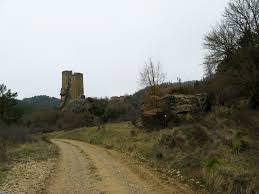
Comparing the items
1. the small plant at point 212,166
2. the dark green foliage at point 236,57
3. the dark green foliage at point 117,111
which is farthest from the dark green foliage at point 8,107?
the small plant at point 212,166

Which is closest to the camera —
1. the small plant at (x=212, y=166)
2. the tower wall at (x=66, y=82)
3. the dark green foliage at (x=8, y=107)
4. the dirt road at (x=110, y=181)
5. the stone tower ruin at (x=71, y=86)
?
the dirt road at (x=110, y=181)

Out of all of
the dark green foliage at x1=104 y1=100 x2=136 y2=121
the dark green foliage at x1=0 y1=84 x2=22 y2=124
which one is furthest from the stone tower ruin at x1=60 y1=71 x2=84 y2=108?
the dark green foliage at x1=0 y1=84 x2=22 y2=124

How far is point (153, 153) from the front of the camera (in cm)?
2731

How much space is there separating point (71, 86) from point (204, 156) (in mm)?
108213

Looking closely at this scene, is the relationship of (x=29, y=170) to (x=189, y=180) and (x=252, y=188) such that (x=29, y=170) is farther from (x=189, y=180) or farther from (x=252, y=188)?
(x=252, y=188)

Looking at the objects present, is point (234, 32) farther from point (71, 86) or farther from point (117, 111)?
point (71, 86)

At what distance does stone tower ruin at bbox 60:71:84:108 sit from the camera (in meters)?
125

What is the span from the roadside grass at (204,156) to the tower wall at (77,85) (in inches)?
3595

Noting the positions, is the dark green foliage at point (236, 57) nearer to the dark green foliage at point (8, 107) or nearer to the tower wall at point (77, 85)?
the dark green foliage at point (8, 107)

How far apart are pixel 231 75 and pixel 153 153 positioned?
14.6 meters

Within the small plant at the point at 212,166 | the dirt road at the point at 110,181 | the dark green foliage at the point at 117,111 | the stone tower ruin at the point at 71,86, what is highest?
the stone tower ruin at the point at 71,86

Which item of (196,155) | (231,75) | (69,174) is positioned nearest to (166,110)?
(231,75)

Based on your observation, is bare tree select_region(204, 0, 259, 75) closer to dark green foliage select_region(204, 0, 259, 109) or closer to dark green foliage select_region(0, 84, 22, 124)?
dark green foliage select_region(204, 0, 259, 109)

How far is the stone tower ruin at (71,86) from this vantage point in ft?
410
